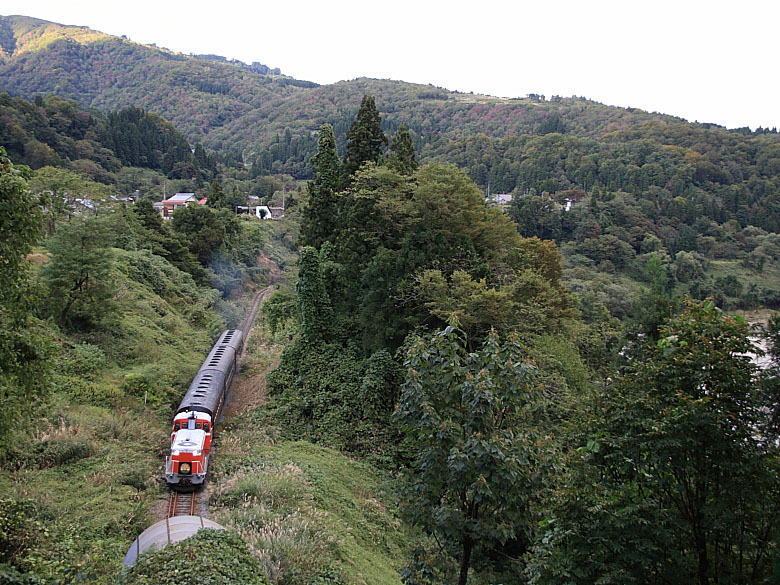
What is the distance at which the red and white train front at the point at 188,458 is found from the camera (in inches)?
496

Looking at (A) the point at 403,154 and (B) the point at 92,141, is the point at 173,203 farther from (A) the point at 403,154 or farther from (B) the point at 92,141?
(A) the point at 403,154

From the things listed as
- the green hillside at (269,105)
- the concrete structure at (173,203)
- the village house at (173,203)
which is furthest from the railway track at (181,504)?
the green hillside at (269,105)

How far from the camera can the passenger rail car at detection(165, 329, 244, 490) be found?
12656mm

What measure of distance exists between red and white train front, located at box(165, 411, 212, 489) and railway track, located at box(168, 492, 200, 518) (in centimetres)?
27

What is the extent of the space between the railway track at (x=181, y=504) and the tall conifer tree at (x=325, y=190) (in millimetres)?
14467

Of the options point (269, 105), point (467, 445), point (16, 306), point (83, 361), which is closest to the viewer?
point (467, 445)

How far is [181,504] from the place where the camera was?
12.0 m

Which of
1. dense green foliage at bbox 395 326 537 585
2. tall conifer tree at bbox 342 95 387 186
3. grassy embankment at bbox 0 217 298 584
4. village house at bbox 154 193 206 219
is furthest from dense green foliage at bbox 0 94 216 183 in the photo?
dense green foliage at bbox 395 326 537 585

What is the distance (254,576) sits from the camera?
25.0 ft

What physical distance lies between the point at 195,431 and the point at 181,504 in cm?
219

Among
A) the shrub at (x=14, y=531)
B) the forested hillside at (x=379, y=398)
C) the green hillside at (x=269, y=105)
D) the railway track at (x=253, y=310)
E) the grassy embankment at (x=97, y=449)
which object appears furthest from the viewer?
the green hillside at (x=269, y=105)

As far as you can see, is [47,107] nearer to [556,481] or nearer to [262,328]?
[262,328]

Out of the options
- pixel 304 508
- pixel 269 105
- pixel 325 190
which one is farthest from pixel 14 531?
pixel 269 105

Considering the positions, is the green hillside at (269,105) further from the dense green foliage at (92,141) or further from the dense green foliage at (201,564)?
the dense green foliage at (201,564)
